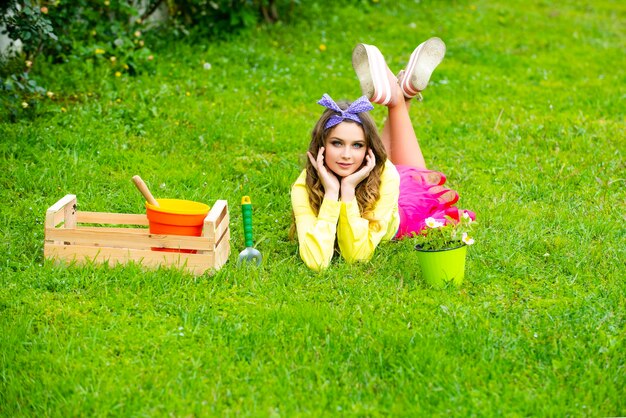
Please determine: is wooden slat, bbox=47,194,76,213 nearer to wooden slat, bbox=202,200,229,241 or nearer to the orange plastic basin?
the orange plastic basin

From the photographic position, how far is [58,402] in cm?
299

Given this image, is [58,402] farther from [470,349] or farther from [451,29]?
[451,29]

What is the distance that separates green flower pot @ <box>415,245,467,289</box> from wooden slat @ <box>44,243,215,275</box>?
39.4 inches

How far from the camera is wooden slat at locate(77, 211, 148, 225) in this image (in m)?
4.31

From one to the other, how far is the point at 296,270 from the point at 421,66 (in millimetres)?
1623

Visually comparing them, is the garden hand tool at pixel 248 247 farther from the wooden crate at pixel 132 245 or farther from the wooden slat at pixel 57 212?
the wooden slat at pixel 57 212

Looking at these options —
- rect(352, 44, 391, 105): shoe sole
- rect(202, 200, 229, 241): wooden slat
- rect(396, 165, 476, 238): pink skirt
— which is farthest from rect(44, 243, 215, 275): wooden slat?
rect(352, 44, 391, 105): shoe sole

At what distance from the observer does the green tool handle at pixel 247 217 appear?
4027 millimetres

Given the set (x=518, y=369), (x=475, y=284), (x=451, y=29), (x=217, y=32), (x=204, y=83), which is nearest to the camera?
(x=518, y=369)

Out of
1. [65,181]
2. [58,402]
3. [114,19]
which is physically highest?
[114,19]

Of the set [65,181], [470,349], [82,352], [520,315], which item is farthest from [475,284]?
[65,181]

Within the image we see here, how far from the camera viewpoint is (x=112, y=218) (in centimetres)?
432

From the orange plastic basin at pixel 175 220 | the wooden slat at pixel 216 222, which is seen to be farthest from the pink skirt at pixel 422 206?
the orange plastic basin at pixel 175 220

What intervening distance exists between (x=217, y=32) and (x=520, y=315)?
5061 mm
